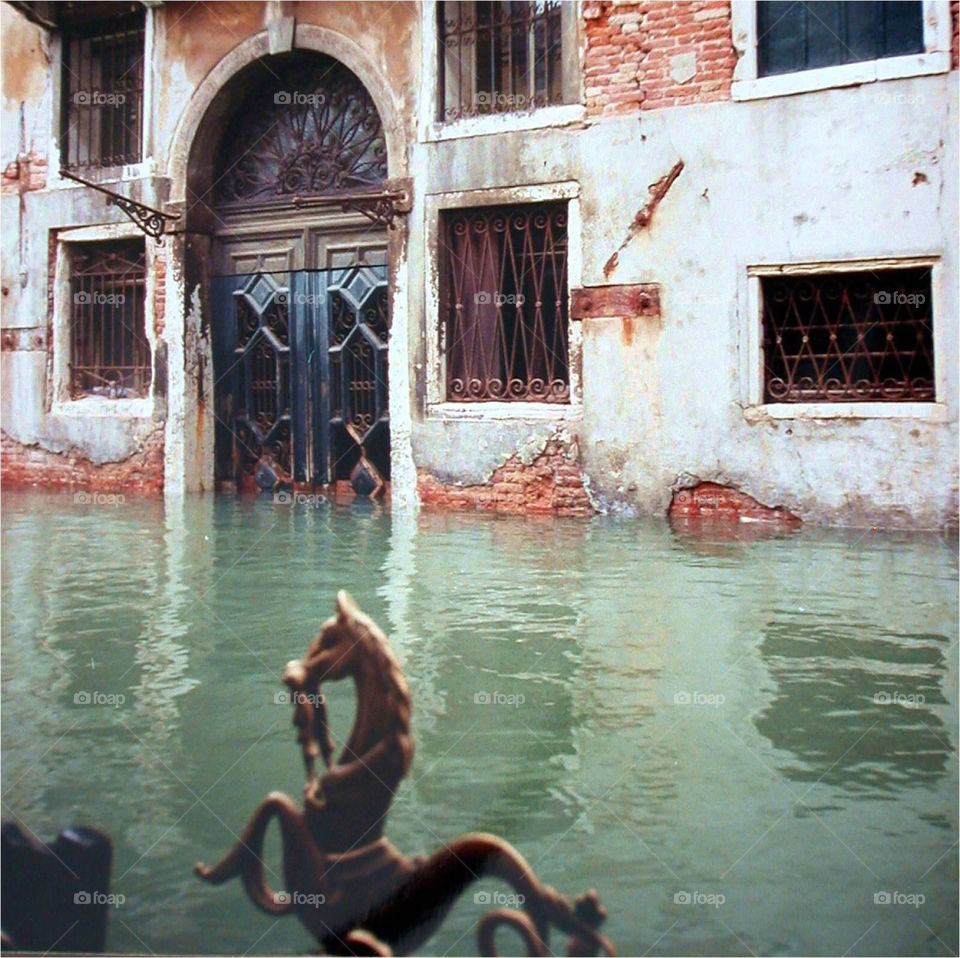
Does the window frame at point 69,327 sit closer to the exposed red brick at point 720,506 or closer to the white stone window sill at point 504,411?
the white stone window sill at point 504,411

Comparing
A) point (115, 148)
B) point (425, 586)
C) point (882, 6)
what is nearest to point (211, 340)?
point (115, 148)

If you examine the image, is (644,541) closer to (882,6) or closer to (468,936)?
(882,6)

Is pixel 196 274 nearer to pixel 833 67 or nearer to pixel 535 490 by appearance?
pixel 535 490

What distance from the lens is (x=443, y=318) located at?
8203 mm

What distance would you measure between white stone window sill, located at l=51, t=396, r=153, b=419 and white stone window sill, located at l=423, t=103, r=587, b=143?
3305 millimetres

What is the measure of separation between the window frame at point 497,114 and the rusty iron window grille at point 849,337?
1.80 metres

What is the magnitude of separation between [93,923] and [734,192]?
599 cm

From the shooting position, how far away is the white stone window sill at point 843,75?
6.55 meters

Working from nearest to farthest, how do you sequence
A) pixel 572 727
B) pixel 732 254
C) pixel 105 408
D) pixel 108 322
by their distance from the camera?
pixel 572 727 < pixel 732 254 < pixel 105 408 < pixel 108 322

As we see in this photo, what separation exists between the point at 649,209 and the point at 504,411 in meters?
1.65

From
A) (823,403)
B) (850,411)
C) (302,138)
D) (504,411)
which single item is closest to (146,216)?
(302,138)

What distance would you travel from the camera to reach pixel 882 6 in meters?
6.76

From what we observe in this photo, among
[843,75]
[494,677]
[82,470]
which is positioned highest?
[843,75]

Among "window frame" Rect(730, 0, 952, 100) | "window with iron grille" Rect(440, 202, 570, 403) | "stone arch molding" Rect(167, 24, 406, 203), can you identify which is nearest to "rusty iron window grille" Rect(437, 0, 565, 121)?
"stone arch molding" Rect(167, 24, 406, 203)
